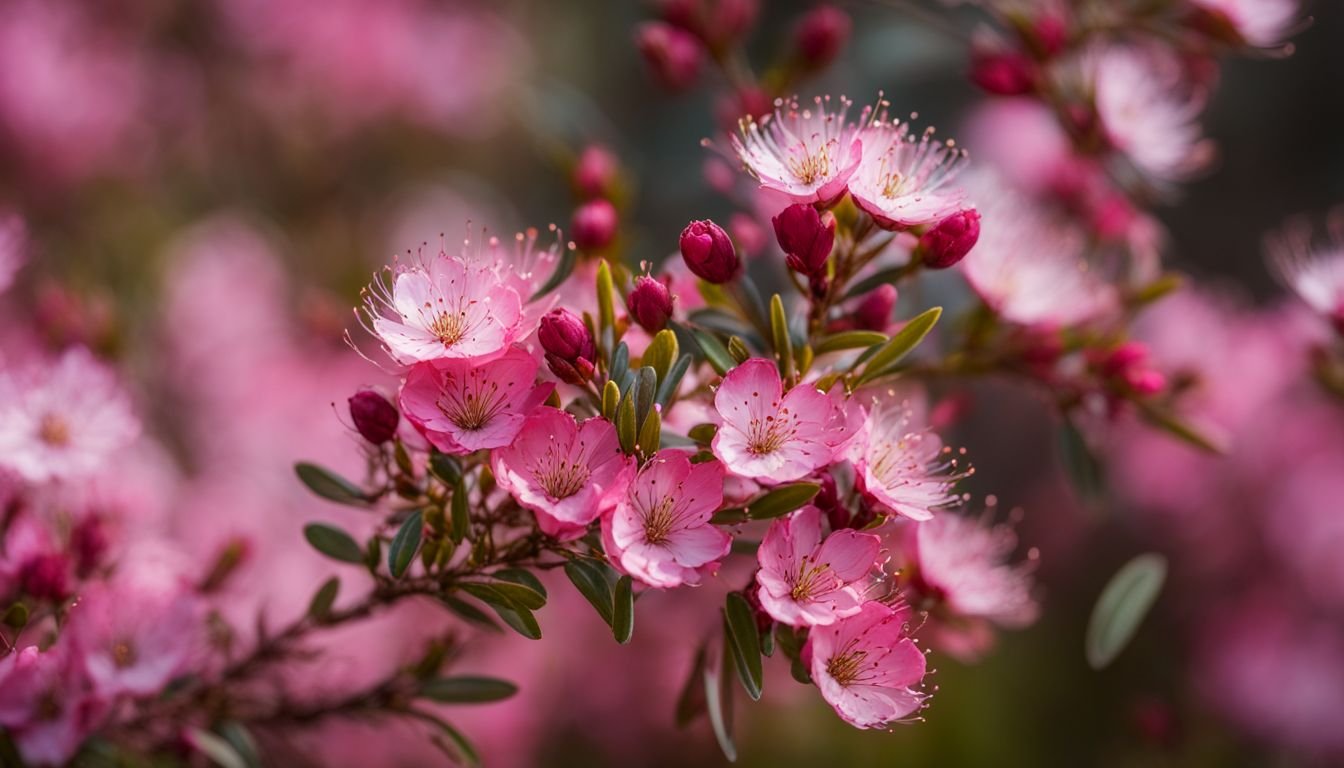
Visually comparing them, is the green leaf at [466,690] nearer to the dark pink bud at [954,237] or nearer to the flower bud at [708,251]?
the flower bud at [708,251]

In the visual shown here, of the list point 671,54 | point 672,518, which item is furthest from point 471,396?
point 671,54

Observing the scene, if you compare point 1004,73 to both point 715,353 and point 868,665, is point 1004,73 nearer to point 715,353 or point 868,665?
point 715,353

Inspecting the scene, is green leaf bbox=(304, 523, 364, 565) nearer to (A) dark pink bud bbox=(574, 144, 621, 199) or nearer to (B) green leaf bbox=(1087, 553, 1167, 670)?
(A) dark pink bud bbox=(574, 144, 621, 199)

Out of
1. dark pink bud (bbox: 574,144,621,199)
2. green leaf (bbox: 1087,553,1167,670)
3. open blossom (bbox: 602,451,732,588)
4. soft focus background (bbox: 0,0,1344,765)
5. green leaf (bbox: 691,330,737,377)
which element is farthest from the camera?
soft focus background (bbox: 0,0,1344,765)

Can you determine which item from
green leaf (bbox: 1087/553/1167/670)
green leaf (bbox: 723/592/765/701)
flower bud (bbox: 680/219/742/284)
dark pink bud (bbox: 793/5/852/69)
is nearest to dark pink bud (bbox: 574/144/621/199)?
dark pink bud (bbox: 793/5/852/69)

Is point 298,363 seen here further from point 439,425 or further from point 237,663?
point 439,425

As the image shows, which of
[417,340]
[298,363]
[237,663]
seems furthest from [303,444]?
[417,340]

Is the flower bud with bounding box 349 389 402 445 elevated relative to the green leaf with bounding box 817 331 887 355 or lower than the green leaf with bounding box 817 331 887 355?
elevated
